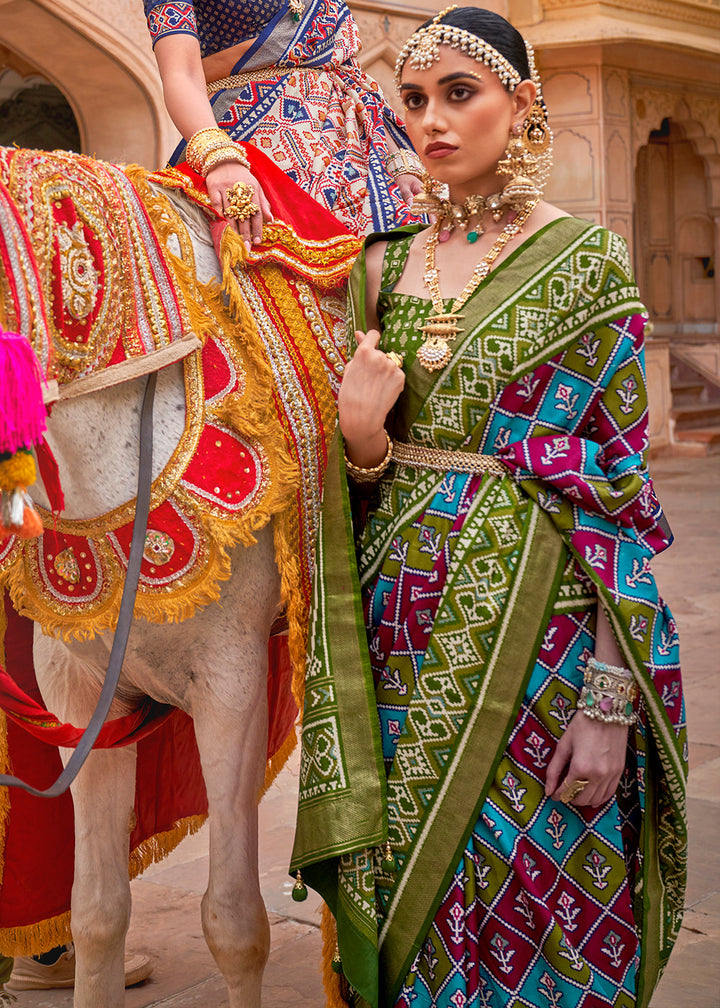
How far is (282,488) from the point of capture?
176 cm

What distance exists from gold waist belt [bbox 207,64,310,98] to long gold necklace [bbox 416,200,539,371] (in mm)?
749

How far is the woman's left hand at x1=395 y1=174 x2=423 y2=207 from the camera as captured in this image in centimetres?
229

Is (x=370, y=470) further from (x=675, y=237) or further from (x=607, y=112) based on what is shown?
(x=675, y=237)

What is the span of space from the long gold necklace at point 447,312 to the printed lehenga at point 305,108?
551 mm

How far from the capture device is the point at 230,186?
183 cm

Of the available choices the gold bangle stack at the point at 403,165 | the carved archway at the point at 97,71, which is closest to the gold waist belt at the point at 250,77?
the gold bangle stack at the point at 403,165

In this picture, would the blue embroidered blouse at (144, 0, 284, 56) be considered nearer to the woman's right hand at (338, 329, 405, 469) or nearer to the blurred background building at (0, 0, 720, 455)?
the woman's right hand at (338, 329, 405, 469)

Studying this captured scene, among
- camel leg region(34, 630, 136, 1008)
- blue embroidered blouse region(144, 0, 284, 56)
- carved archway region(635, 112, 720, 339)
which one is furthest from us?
carved archway region(635, 112, 720, 339)

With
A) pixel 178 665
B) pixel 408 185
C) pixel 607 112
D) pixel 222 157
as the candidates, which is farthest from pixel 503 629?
pixel 607 112

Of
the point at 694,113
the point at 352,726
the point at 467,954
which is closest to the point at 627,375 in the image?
the point at 352,726

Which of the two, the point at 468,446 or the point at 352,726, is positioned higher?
the point at 468,446

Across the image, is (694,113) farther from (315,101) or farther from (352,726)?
(352,726)

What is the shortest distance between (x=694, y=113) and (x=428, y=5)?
4.05 metres

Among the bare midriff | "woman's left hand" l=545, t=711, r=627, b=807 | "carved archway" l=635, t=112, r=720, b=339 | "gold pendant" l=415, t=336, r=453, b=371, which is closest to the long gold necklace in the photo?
"gold pendant" l=415, t=336, r=453, b=371
